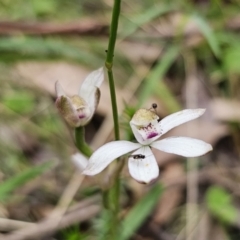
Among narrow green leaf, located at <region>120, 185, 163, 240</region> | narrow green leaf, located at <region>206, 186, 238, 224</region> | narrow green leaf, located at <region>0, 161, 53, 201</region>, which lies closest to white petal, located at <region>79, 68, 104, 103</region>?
narrow green leaf, located at <region>0, 161, 53, 201</region>

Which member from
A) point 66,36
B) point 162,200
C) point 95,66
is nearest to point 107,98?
point 95,66

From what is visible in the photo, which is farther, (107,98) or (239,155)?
(107,98)

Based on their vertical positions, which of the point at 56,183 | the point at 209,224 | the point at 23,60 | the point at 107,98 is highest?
the point at 23,60

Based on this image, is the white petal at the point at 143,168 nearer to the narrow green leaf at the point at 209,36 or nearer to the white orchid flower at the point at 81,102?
the white orchid flower at the point at 81,102

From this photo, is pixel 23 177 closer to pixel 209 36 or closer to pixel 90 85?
pixel 90 85

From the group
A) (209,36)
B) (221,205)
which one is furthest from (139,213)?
(209,36)

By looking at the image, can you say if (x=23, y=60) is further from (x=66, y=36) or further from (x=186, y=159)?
(x=186, y=159)

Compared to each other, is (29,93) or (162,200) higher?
(29,93)

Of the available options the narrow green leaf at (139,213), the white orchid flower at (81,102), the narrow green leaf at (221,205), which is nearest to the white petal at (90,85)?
the white orchid flower at (81,102)
